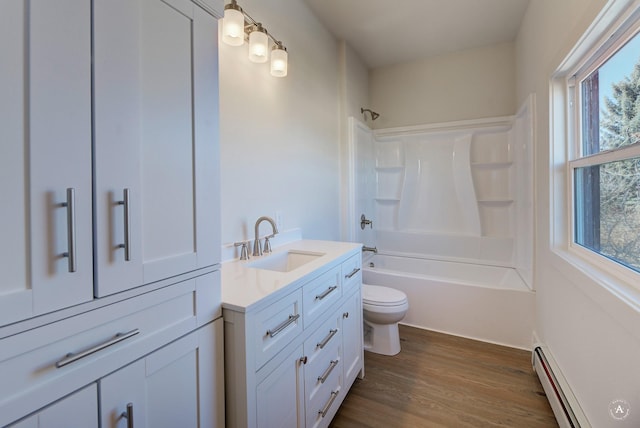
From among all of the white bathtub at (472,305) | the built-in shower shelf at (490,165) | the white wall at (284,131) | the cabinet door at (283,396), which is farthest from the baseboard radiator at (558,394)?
the built-in shower shelf at (490,165)

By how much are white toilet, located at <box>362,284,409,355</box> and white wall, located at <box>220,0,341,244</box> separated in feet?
2.23

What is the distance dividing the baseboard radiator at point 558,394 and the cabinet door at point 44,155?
1.98 metres

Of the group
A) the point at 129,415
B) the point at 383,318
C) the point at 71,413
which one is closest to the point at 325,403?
the point at 383,318

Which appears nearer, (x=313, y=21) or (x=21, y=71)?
(x=21, y=71)

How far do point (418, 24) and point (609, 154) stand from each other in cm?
203

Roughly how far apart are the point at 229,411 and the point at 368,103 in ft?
11.0

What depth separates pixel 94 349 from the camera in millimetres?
645

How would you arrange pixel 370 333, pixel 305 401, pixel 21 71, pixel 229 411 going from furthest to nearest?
pixel 370 333
pixel 305 401
pixel 229 411
pixel 21 71

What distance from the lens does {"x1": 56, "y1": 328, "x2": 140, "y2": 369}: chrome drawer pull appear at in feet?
1.97

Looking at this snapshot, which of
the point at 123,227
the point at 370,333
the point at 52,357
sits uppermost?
the point at 123,227

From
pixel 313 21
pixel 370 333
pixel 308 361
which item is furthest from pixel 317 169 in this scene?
pixel 308 361

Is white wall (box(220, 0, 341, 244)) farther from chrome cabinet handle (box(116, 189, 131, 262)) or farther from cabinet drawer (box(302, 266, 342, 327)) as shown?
chrome cabinet handle (box(116, 189, 131, 262))

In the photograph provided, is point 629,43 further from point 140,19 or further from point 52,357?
point 52,357

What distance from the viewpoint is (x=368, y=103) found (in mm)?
3531
